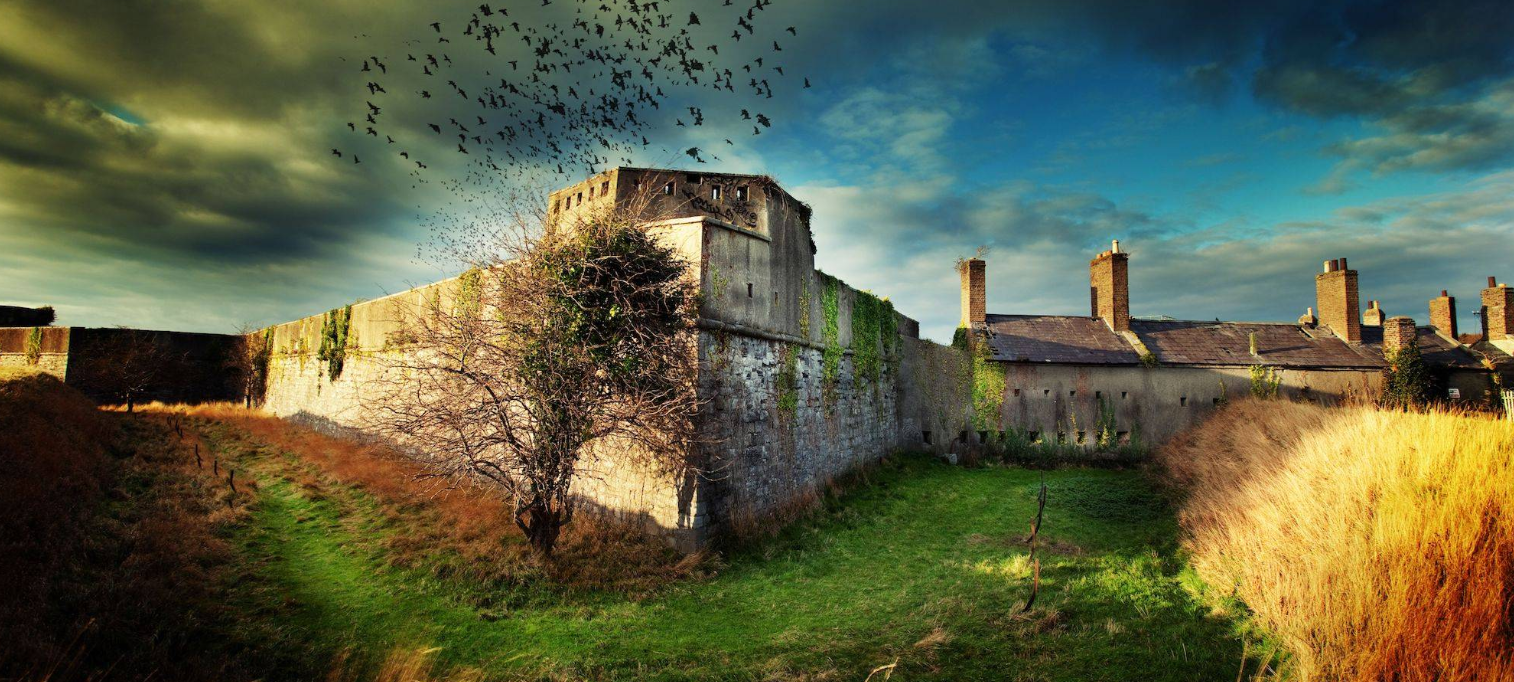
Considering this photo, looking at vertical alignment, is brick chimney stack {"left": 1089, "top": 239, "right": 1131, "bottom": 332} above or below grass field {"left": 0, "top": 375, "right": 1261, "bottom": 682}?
above

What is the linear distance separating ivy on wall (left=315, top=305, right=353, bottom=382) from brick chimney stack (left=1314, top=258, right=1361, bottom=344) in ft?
116

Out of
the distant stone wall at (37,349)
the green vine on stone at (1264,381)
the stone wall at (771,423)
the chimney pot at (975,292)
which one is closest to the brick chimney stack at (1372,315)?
the green vine on stone at (1264,381)

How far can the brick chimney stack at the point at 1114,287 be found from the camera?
21750mm

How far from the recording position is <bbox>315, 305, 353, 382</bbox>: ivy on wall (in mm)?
18203

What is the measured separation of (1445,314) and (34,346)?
55.4 meters

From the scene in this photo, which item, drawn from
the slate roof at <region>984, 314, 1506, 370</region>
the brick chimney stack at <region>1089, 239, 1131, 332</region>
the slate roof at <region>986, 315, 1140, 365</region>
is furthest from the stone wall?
the brick chimney stack at <region>1089, 239, 1131, 332</region>

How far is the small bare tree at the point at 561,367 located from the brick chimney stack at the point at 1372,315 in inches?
1267

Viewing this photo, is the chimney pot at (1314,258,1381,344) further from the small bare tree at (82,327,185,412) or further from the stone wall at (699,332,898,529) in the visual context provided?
the small bare tree at (82,327,185,412)

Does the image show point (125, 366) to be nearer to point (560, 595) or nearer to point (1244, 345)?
point (560, 595)

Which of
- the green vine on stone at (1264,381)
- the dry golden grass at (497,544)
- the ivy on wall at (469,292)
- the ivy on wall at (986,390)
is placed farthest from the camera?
the green vine on stone at (1264,381)

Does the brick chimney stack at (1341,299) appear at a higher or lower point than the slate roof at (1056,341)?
higher

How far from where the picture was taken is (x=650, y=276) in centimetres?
923

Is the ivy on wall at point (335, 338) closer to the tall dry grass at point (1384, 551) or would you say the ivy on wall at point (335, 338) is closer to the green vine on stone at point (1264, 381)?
the tall dry grass at point (1384, 551)

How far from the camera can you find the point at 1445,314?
75.2 feet
